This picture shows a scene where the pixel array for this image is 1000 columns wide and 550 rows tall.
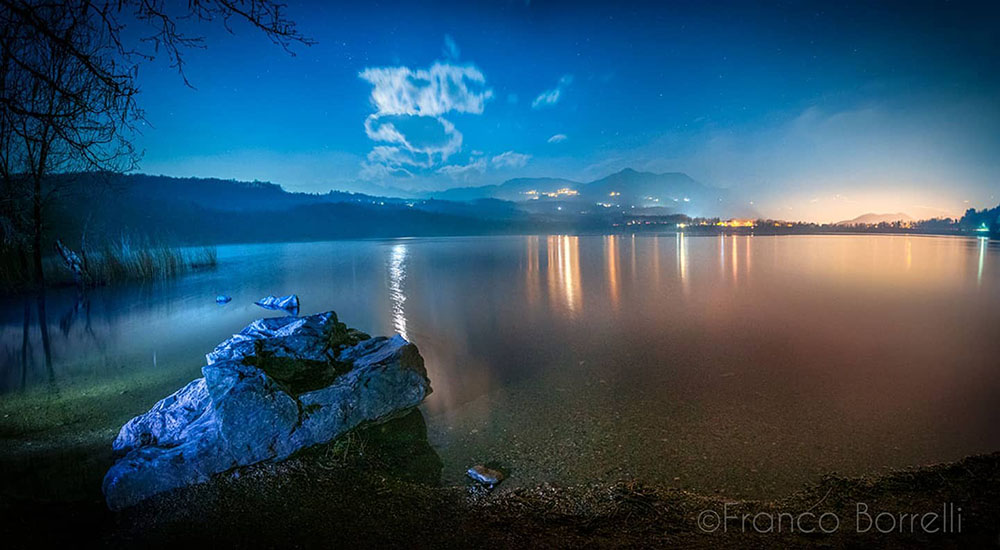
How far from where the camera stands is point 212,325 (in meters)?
10.7

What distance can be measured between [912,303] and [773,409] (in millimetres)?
11410

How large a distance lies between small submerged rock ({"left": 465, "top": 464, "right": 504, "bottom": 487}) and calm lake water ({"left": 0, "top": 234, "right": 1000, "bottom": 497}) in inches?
6.7

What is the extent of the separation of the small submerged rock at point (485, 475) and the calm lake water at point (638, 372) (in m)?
0.17

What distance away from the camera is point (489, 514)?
9.62 feet

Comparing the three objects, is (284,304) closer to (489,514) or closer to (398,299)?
(398,299)

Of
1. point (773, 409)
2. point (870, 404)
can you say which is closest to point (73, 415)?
point (773, 409)

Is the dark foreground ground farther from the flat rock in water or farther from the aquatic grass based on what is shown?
the aquatic grass

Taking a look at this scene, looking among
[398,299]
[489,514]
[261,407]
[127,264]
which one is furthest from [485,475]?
[127,264]

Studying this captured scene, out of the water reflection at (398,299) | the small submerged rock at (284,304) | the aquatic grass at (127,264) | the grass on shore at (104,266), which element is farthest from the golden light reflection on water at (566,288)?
the aquatic grass at (127,264)

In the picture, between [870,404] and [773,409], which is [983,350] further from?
[773,409]

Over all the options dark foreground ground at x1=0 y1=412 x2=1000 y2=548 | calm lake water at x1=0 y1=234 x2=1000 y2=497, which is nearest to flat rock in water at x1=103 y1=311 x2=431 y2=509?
dark foreground ground at x1=0 y1=412 x2=1000 y2=548

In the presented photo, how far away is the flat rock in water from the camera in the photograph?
3338 millimetres

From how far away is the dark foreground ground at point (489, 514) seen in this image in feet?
8.46

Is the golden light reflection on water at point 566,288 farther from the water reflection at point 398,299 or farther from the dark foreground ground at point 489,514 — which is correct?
the dark foreground ground at point 489,514
